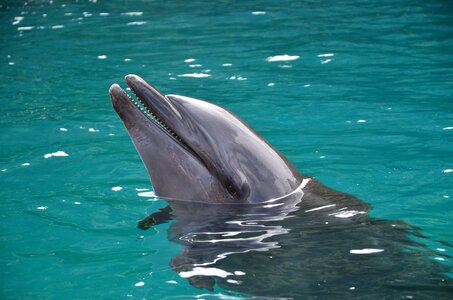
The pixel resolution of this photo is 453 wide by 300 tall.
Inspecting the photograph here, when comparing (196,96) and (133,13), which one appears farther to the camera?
(133,13)

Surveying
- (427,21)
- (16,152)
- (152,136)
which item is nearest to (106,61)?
(16,152)

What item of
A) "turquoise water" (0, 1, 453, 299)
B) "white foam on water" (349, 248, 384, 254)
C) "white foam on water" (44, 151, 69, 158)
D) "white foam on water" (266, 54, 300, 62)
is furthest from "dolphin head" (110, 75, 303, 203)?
"white foam on water" (266, 54, 300, 62)

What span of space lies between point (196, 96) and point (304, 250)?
636 centimetres

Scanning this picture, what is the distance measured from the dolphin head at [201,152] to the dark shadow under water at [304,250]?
0.41ft

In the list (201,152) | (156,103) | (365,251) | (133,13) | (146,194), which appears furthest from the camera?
(133,13)

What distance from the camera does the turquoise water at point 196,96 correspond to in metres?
6.55

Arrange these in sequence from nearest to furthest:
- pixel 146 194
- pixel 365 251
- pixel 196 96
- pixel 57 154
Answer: pixel 365 251, pixel 146 194, pixel 57 154, pixel 196 96

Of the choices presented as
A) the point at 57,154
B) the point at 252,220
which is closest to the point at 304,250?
the point at 252,220

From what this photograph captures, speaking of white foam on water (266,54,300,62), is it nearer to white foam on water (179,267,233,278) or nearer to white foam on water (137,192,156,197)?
white foam on water (137,192,156,197)

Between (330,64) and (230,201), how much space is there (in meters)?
7.67

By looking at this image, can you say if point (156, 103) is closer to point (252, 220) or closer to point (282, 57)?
point (252, 220)

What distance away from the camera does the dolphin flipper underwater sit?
5.54m

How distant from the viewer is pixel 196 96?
1195 centimetres

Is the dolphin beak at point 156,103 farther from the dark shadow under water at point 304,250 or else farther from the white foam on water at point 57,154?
the white foam on water at point 57,154
